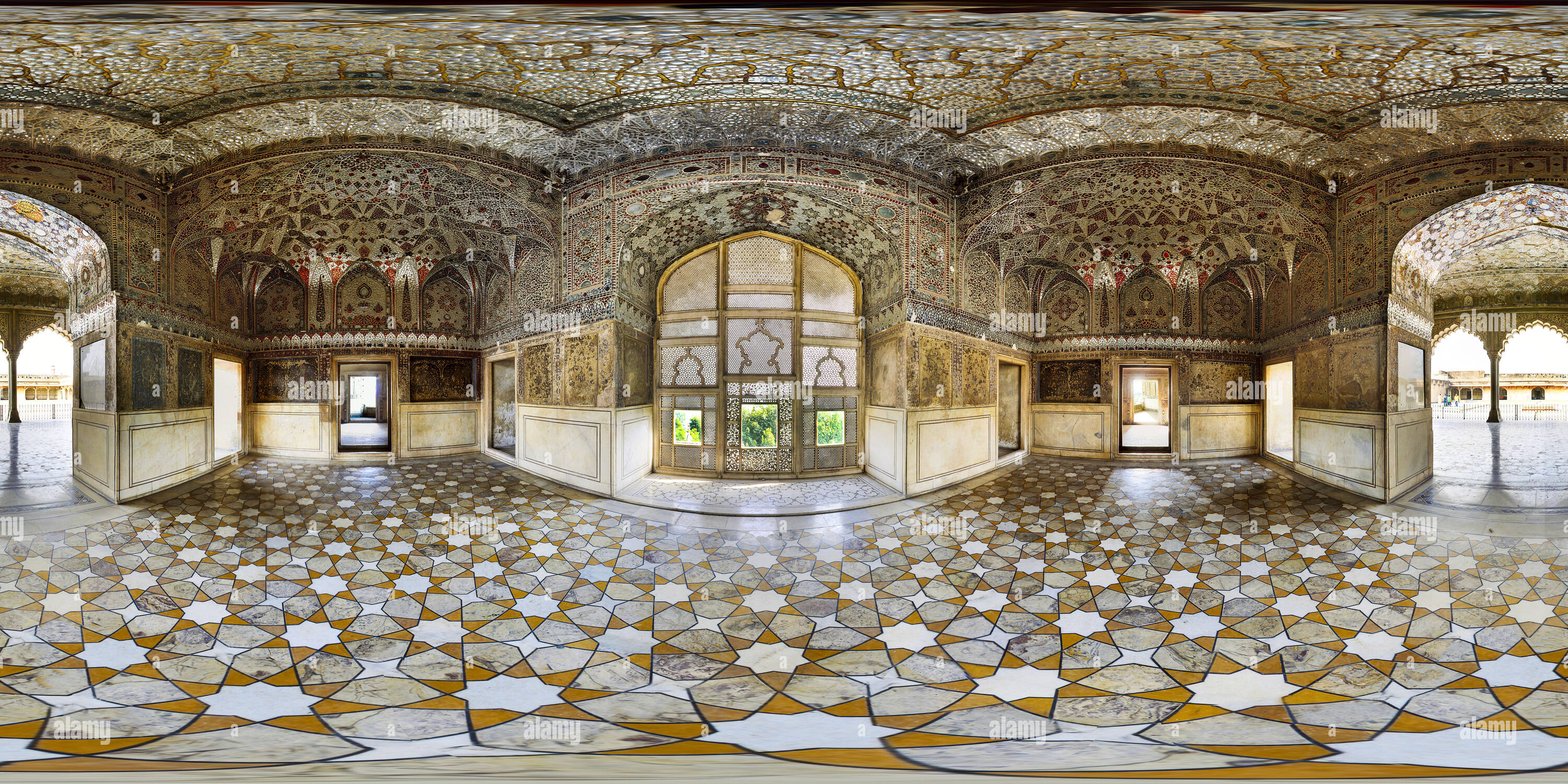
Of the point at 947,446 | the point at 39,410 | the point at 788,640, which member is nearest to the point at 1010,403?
the point at 947,446

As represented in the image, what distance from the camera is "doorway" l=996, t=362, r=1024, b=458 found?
7395 millimetres

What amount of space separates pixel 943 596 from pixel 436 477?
4415mm

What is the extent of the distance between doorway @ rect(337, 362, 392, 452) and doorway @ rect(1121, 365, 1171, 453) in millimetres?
8892

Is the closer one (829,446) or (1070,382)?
(829,446)

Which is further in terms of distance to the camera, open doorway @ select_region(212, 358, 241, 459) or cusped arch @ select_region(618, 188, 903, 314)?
open doorway @ select_region(212, 358, 241, 459)

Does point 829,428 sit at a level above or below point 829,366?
below

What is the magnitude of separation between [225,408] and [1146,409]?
41.0ft

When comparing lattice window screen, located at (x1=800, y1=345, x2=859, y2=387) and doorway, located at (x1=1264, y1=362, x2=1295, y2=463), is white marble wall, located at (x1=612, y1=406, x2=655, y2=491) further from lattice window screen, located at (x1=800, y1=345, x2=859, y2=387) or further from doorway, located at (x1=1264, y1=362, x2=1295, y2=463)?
doorway, located at (x1=1264, y1=362, x2=1295, y2=463)

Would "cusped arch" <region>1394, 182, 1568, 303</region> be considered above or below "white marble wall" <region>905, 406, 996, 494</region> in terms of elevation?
above

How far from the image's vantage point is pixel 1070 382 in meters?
7.39

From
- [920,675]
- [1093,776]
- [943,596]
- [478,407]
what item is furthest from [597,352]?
[1093,776]
